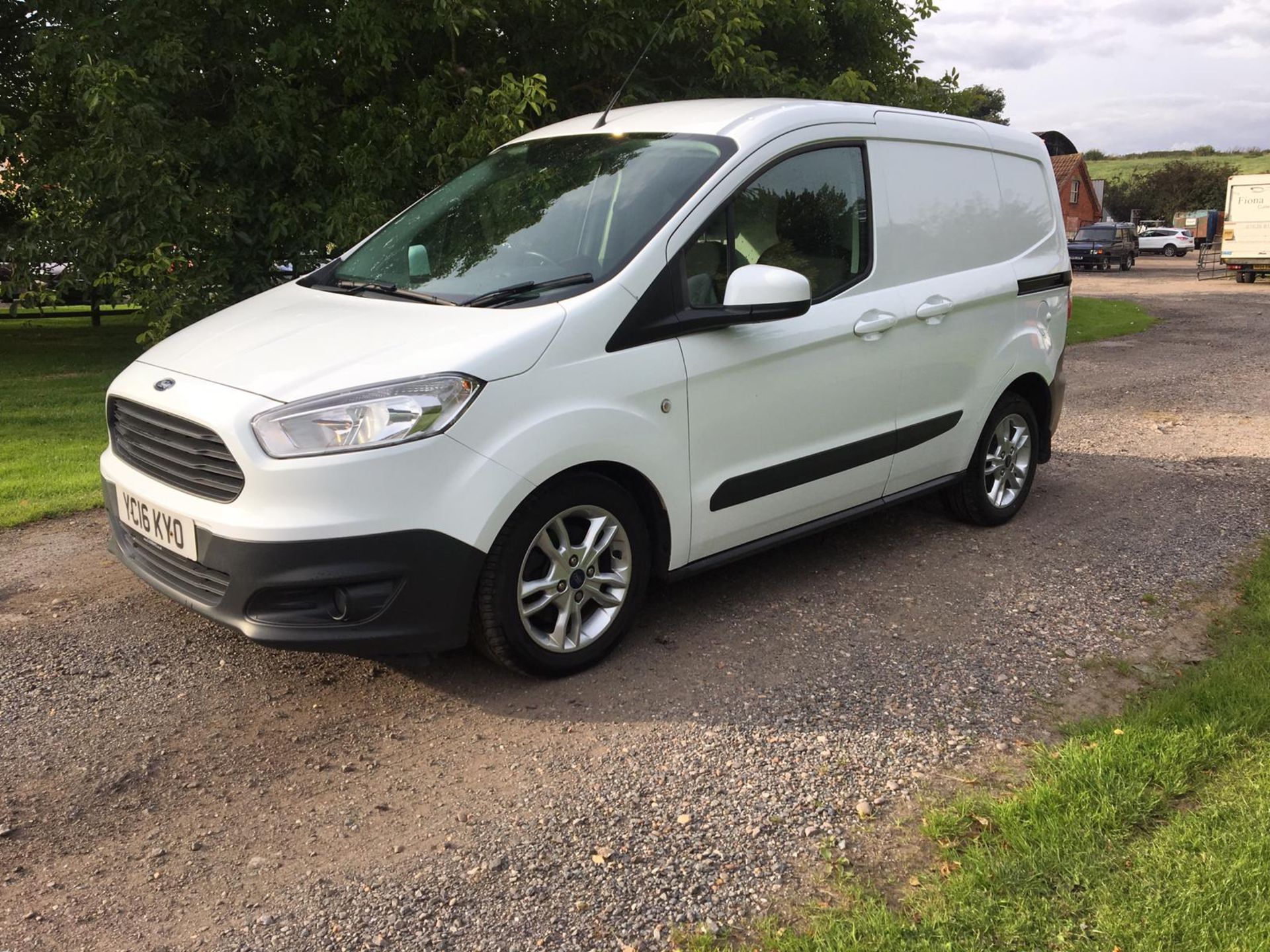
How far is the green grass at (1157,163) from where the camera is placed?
9025 cm

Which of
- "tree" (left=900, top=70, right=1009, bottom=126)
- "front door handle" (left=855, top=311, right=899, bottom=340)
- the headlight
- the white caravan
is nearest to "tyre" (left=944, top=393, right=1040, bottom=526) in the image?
"front door handle" (left=855, top=311, right=899, bottom=340)

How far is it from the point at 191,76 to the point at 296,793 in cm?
858

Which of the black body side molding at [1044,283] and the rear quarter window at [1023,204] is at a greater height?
the rear quarter window at [1023,204]

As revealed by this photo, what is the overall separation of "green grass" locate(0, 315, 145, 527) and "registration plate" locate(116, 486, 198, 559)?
98.8 inches

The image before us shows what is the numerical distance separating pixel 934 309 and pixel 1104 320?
15728 millimetres

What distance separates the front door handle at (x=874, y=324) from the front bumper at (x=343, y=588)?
202 cm

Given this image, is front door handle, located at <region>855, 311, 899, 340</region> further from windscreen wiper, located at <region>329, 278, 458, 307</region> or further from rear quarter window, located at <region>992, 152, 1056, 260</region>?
windscreen wiper, located at <region>329, 278, 458, 307</region>

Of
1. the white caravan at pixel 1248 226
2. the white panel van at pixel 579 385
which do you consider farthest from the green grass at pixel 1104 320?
the white caravan at pixel 1248 226

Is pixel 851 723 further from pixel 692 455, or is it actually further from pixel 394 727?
pixel 394 727

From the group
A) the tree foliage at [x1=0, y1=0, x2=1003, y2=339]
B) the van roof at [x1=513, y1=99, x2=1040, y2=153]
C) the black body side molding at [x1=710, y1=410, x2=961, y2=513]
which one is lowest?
the black body side molding at [x1=710, y1=410, x2=961, y2=513]

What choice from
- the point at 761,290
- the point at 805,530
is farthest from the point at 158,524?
the point at 805,530

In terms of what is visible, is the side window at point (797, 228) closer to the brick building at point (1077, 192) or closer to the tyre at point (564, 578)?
the tyre at point (564, 578)

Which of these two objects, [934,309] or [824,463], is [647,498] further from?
[934,309]

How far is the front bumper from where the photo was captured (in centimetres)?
325
